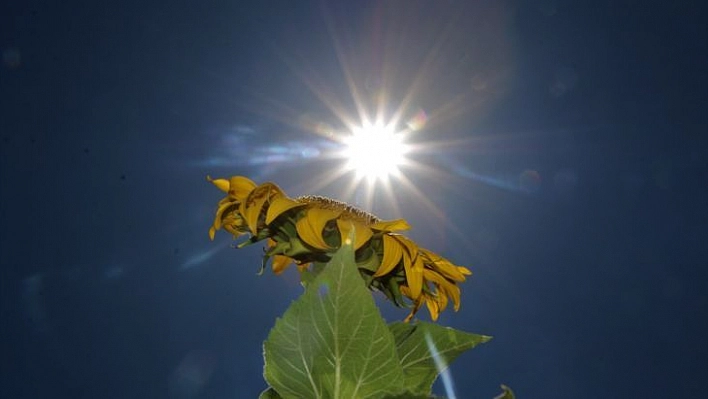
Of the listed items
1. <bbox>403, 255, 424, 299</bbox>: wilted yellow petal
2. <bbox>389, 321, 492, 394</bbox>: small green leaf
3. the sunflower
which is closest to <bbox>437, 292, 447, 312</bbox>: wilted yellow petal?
the sunflower

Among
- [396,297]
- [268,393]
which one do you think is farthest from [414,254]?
[268,393]

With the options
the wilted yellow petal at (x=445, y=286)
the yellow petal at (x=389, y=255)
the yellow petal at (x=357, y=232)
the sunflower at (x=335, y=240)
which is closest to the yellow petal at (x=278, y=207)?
the sunflower at (x=335, y=240)

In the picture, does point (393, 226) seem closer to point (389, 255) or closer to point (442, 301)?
point (389, 255)

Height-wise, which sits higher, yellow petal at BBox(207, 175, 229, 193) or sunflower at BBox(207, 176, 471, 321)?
yellow petal at BBox(207, 175, 229, 193)

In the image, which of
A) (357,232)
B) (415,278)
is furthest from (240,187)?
(415,278)

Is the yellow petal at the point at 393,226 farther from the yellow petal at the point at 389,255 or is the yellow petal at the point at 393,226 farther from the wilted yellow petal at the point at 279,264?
Result: the wilted yellow petal at the point at 279,264

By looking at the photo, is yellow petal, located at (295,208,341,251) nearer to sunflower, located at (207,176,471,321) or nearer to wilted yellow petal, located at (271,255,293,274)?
sunflower, located at (207,176,471,321)

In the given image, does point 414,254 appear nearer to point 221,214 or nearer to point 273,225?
point 273,225
